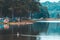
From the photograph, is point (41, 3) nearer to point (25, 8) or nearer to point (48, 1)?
point (48, 1)

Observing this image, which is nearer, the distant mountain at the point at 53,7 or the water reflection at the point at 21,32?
the water reflection at the point at 21,32

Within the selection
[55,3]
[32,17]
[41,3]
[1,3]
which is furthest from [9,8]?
[55,3]

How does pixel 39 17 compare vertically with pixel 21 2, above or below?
below

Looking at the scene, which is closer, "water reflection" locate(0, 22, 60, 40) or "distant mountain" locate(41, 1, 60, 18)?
"water reflection" locate(0, 22, 60, 40)

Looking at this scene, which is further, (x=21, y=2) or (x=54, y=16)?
(x=54, y=16)

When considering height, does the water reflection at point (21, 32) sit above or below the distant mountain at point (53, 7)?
below

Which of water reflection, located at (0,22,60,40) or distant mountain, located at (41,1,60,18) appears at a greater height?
distant mountain, located at (41,1,60,18)

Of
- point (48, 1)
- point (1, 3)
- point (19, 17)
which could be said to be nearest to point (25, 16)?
point (19, 17)

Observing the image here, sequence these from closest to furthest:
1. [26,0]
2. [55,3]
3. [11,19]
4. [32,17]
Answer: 1. [11,19]
2. [26,0]
3. [32,17]
4. [55,3]

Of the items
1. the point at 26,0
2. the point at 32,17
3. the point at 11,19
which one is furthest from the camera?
the point at 32,17

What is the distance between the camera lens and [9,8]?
4569cm

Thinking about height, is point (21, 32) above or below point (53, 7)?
below

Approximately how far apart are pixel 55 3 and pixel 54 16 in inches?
146

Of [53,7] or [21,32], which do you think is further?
[53,7]
